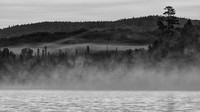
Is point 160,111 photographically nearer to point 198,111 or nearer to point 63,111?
point 198,111

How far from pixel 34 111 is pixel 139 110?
1308cm

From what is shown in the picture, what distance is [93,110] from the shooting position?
9288 centimetres

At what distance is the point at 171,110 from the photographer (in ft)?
304

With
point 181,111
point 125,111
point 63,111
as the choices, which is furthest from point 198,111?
point 63,111

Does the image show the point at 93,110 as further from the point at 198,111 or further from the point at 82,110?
the point at 198,111

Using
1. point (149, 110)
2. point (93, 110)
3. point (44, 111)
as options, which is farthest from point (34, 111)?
point (149, 110)

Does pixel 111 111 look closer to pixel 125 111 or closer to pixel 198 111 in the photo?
pixel 125 111

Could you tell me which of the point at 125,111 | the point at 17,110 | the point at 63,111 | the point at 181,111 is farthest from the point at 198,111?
the point at 17,110

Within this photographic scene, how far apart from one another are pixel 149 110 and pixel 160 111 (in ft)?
6.26

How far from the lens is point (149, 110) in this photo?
9250cm

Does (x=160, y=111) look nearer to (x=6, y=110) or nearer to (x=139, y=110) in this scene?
(x=139, y=110)

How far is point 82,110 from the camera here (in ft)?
305

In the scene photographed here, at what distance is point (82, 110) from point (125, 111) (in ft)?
18.8

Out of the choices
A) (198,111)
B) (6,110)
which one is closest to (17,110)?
(6,110)
